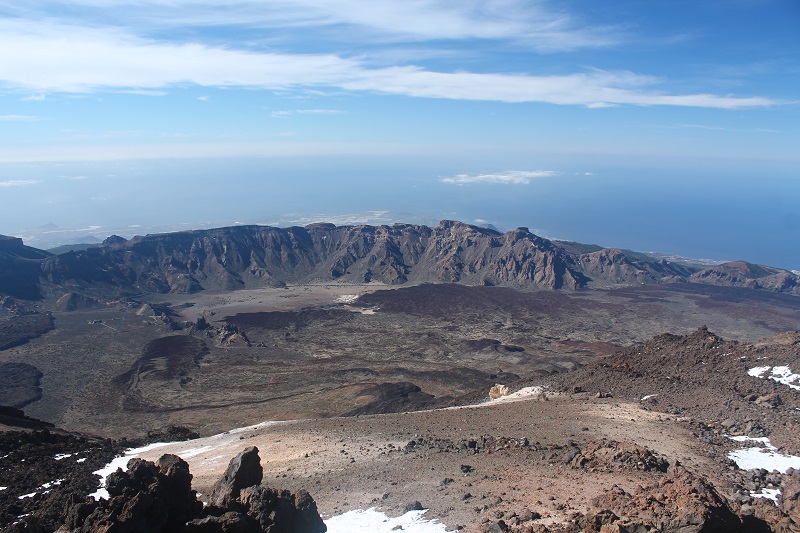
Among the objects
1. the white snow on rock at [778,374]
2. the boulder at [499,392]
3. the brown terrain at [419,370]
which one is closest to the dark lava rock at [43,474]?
the brown terrain at [419,370]

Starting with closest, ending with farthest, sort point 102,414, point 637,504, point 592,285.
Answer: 1. point 637,504
2. point 102,414
3. point 592,285

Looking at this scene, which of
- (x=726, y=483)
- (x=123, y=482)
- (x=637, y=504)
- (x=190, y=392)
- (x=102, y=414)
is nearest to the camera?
(x=637, y=504)

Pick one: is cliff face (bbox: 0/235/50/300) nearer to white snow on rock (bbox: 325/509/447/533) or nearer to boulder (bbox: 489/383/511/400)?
boulder (bbox: 489/383/511/400)

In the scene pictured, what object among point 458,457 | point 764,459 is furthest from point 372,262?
point 764,459

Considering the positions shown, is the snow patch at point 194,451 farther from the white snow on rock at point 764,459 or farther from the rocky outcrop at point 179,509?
the white snow on rock at point 764,459

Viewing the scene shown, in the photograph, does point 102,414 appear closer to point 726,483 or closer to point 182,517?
point 182,517

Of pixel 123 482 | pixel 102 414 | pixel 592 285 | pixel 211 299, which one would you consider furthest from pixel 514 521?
pixel 592 285
